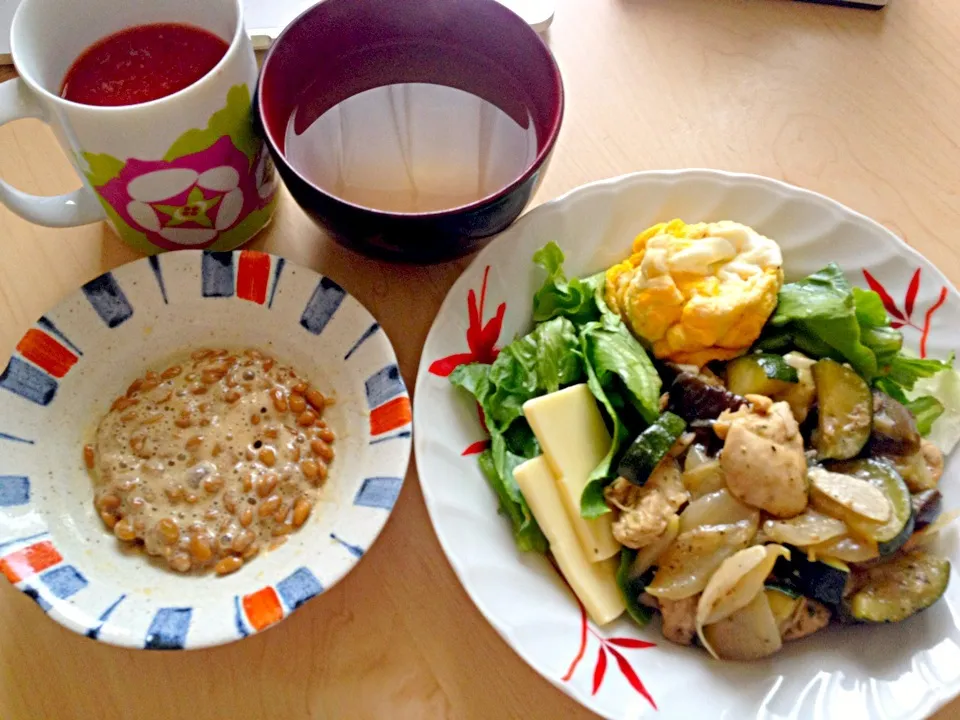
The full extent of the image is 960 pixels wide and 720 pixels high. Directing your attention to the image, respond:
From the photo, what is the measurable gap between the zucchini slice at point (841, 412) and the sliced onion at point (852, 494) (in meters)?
0.03

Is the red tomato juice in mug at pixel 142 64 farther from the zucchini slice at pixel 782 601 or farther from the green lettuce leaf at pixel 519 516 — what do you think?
the zucchini slice at pixel 782 601

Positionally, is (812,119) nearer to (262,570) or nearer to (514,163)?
(514,163)

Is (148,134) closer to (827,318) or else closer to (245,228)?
(245,228)

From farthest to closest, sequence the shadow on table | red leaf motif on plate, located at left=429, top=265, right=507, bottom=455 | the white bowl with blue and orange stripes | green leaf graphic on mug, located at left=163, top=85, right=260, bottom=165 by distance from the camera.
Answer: the shadow on table → red leaf motif on plate, located at left=429, top=265, right=507, bottom=455 → green leaf graphic on mug, located at left=163, top=85, right=260, bottom=165 → the white bowl with blue and orange stripes

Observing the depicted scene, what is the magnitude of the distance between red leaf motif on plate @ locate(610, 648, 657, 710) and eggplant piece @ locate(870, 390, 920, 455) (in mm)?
398

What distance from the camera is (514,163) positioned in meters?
1.06

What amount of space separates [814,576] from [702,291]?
0.37 metres

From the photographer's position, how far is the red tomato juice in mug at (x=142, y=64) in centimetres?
96

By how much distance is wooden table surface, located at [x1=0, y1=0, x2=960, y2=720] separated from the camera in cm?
93

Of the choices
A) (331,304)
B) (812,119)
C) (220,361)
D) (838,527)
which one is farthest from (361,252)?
(812,119)

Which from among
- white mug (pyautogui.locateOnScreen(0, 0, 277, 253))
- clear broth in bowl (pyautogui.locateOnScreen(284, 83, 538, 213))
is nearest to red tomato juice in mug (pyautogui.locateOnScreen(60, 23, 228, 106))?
white mug (pyautogui.locateOnScreen(0, 0, 277, 253))

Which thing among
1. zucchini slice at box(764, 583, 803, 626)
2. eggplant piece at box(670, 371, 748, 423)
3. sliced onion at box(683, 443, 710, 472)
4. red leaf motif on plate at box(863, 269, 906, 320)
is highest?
red leaf motif on plate at box(863, 269, 906, 320)

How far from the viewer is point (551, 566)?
974 mm

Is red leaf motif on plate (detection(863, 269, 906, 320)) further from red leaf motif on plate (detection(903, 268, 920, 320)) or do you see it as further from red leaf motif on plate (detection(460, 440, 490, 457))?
red leaf motif on plate (detection(460, 440, 490, 457))
